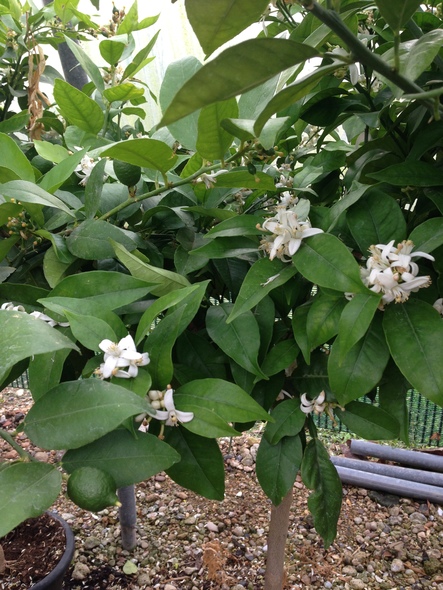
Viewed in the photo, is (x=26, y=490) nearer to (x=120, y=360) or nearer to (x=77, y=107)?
(x=120, y=360)

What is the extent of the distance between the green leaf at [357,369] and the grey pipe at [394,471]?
4.01 ft

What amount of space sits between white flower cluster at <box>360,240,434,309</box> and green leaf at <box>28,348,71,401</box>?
0.23m

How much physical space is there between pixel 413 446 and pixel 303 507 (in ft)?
1.48

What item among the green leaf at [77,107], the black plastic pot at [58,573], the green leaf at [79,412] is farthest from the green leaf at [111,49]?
the black plastic pot at [58,573]

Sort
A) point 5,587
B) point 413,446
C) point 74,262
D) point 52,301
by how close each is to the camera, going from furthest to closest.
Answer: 1. point 413,446
2. point 5,587
3. point 74,262
4. point 52,301

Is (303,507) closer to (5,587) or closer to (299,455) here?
(5,587)

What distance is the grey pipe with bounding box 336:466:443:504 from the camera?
1436 mm

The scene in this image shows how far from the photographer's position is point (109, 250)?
45 cm

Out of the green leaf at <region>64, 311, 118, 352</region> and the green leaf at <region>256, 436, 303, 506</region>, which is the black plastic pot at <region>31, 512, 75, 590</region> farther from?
the green leaf at <region>64, 311, 118, 352</region>

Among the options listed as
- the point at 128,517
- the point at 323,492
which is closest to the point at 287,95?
the point at 323,492

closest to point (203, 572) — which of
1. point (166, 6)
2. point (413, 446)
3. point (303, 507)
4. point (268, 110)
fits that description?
point (303, 507)

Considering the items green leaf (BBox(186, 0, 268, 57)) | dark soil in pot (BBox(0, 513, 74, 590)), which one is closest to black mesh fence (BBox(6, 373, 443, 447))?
dark soil in pot (BBox(0, 513, 74, 590))

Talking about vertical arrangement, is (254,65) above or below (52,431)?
above

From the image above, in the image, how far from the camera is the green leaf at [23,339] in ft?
1.02
